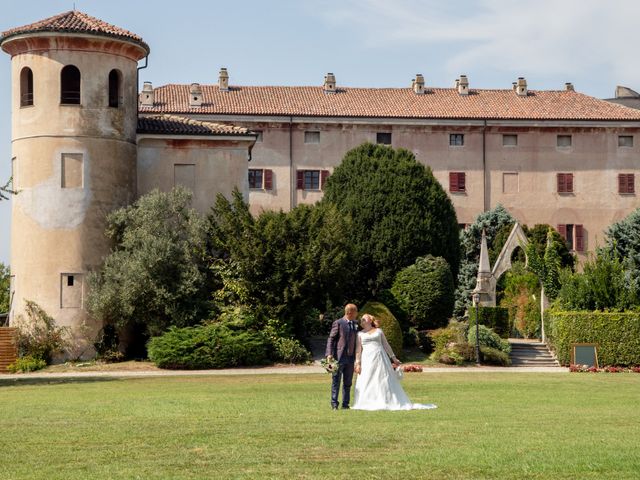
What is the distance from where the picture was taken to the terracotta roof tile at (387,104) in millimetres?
69500

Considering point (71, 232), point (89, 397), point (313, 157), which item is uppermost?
point (313, 157)

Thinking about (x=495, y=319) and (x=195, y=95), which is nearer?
(x=495, y=319)

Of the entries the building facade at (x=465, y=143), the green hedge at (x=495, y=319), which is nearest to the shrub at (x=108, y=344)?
the green hedge at (x=495, y=319)

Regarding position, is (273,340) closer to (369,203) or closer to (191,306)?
(191,306)

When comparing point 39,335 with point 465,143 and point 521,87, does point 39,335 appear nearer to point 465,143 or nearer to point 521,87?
point 465,143

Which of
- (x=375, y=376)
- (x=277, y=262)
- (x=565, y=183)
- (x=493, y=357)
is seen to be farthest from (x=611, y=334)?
(x=565, y=183)

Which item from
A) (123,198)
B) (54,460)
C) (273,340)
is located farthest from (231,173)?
(54,460)

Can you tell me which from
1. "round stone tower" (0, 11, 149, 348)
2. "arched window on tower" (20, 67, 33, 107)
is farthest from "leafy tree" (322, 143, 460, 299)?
"arched window on tower" (20, 67, 33, 107)

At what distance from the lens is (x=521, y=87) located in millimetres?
74438

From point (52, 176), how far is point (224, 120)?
86.1 ft

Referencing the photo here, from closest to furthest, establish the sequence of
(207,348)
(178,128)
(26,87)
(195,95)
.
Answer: (207,348)
(26,87)
(178,128)
(195,95)

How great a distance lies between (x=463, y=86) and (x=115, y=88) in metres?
34.0

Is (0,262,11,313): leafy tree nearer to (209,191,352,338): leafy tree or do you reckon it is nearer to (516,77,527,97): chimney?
(209,191,352,338): leafy tree

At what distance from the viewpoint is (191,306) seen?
1649 inches
